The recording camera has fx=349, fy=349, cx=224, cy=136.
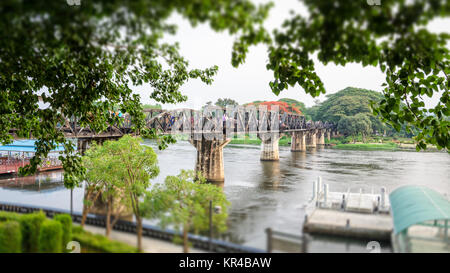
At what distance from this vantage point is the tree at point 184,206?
3.47 metres

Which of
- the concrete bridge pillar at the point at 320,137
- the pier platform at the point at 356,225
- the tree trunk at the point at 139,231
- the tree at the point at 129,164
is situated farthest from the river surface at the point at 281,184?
the concrete bridge pillar at the point at 320,137

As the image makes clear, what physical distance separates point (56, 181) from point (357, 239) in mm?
15726

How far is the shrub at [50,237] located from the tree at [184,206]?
2.98 feet

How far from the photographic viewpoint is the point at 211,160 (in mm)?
19297

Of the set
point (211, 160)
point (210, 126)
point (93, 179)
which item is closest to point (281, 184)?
point (211, 160)

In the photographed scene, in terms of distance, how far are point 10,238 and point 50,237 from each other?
0.32 meters

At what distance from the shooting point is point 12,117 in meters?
A: 4.22

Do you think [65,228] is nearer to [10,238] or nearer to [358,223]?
[10,238]

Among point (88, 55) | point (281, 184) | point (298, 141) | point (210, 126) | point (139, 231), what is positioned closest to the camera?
point (88, 55)

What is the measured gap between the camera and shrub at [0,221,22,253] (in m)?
2.88

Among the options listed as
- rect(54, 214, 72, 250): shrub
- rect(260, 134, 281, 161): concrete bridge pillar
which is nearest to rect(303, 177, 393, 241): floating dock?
rect(54, 214, 72, 250): shrub

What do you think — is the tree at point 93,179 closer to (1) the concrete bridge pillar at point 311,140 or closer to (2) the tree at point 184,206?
(2) the tree at point 184,206

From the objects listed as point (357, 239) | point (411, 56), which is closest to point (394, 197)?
point (357, 239)

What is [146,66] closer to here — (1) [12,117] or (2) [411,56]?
(1) [12,117]
